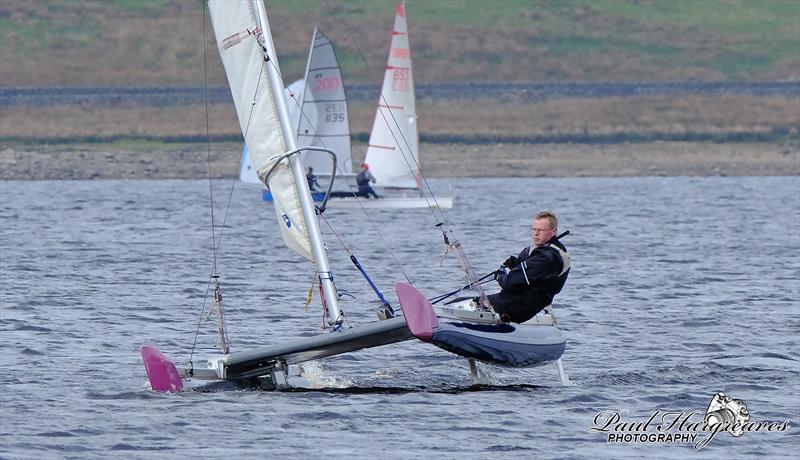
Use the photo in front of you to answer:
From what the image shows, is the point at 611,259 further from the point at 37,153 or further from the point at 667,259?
the point at 37,153

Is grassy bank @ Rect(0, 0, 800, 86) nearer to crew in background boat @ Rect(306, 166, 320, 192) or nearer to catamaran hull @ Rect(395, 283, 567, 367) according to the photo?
crew in background boat @ Rect(306, 166, 320, 192)

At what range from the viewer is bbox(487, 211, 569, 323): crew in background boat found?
17688mm

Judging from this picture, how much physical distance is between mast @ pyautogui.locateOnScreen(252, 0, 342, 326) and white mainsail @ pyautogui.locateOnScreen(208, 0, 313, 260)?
0.05m

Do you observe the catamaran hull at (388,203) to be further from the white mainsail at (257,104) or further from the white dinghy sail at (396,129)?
the white mainsail at (257,104)

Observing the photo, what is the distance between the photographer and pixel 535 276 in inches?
696

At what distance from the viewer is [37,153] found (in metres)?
82.3

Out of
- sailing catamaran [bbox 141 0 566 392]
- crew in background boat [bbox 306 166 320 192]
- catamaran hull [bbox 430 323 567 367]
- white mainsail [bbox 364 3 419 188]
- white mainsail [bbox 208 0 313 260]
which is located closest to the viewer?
catamaran hull [bbox 430 323 567 367]

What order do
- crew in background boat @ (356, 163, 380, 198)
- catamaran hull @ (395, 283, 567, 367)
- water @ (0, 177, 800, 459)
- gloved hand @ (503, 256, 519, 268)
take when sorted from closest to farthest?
water @ (0, 177, 800, 459) → catamaran hull @ (395, 283, 567, 367) → gloved hand @ (503, 256, 519, 268) → crew in background boat @ (356, 163, 380, 198)

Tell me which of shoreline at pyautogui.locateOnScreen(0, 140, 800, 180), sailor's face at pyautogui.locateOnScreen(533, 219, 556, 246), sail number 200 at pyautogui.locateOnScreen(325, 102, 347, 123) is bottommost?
shoreline at pyautogui.locateOnScreen(0, 140, 800, 180)

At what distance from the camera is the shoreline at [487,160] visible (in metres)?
79.9

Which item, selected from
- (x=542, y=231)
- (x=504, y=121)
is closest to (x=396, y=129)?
(x=542, y=231)

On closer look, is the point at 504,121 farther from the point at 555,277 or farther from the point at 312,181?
the point at 555,277

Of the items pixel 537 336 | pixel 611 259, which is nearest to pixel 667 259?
pixel 611 259

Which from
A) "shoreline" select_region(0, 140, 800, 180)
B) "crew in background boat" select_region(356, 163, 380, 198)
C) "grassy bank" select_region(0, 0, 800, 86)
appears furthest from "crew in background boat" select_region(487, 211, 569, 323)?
"grassy bank" select_region(0, 0, 800, 86)
